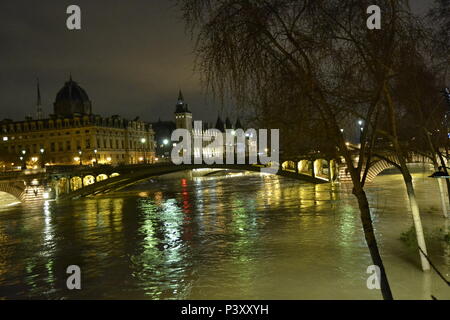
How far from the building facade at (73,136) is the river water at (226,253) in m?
80.1

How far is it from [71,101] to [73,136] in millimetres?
17807

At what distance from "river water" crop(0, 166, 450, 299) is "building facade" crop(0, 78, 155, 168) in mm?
80064

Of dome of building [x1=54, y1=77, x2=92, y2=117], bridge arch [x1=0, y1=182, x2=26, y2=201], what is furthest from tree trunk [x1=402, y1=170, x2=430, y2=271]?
dome of building [x1=54, y1=77, x2=92, y2=117]

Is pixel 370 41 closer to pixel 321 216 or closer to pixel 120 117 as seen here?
pixel 321 216

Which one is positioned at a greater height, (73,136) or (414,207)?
(73,136)

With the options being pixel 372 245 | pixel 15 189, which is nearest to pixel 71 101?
pixel 15 189

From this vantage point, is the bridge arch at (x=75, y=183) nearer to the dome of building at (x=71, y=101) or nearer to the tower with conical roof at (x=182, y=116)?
the dome of building at (x=71, y=101)

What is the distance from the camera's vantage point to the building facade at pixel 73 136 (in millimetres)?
118000

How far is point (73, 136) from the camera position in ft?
393

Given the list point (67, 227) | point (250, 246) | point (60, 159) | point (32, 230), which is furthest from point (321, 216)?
point (60, 159)

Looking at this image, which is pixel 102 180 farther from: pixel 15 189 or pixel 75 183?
pixel 75 183

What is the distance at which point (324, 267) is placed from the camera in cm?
1725
